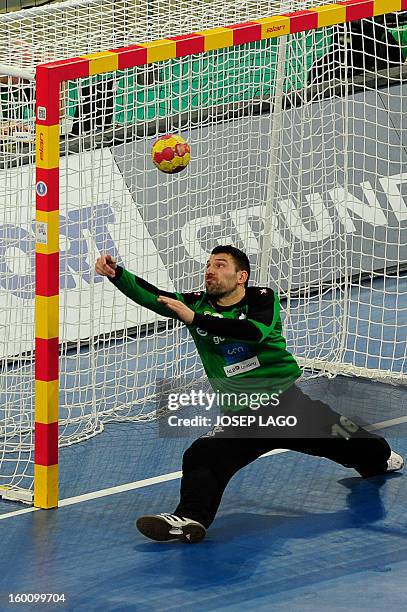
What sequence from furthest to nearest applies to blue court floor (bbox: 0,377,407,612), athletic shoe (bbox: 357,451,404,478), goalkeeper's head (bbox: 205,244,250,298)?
1. athletic shoe (bbox: 357,451,404,478)
2. goalkeeper's head (bbox: 205,244,250,298)
3. blue court floor (bbox: 0,377,407,612)

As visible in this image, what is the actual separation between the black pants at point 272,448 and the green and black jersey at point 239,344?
0.55 ft

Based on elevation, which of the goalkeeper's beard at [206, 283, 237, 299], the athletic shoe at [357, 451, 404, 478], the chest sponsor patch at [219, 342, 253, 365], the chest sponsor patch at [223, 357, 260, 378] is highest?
the goalkeeper's beard at [206, 283, 237, 299]

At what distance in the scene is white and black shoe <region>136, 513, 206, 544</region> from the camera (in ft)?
24.6

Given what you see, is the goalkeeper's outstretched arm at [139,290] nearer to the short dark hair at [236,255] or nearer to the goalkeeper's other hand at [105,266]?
the goalkeeper's other hand at [105,266]

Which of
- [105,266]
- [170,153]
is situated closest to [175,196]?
[170,153]

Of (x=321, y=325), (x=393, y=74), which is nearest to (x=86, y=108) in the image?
(x=321, y=325)

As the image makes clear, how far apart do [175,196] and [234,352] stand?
2586 mm

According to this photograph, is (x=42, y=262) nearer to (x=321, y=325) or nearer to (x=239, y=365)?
(x=239, y=365)

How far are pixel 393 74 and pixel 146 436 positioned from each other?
4963 mm

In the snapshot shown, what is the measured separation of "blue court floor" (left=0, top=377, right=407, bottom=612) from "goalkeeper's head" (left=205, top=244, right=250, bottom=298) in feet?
3.95

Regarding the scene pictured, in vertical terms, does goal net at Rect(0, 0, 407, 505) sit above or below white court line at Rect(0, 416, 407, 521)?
above

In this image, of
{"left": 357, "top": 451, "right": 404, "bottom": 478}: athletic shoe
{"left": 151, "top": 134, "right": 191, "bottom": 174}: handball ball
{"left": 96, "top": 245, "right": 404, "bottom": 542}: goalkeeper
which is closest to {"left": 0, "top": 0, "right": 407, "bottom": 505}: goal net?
{"left": 151, "top": 134, "right": 191, "bottom": 174}: handball ball

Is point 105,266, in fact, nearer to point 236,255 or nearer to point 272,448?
point 236,255

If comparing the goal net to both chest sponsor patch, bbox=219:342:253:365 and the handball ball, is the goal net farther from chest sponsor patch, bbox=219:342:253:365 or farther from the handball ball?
chest sponsor patch, bbox=219:342:253:365
